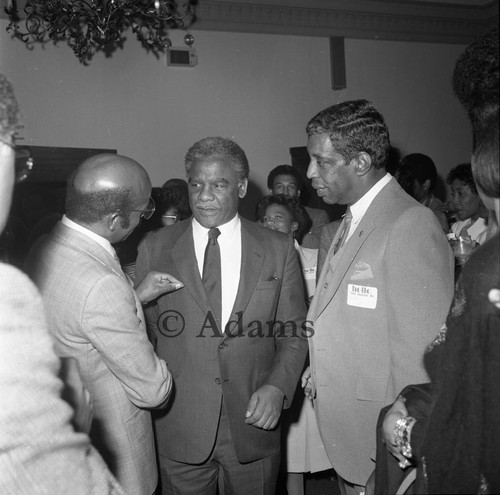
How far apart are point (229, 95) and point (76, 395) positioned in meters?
5.12

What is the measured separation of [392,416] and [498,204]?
0.59 meters

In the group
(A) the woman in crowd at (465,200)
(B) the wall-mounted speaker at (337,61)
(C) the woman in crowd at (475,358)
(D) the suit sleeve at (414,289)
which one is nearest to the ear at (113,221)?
(D) the suit sleeve at (414,289)

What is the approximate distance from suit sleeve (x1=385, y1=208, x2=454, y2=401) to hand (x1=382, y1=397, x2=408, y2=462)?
1.26 feet

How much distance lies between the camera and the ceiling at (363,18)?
5746mm

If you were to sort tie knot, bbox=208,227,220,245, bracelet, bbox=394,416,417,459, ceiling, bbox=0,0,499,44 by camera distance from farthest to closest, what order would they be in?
1. ceiling, bbox=0,0,499,44
2. tie knot, bbox=208,227,220,245
3. bracelet, bbox=394,416,417,459

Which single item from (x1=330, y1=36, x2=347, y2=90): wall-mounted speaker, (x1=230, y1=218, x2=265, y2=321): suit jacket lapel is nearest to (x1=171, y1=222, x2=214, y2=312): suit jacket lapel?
(x1=230, y1=218, x2=265, y2=321): suit jacket lapel

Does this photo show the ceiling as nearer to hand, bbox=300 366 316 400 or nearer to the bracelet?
hand, bbox=300 366 316 400

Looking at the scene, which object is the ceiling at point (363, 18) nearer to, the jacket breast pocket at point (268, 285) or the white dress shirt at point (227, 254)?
the white dress shirt at point (227, 254)

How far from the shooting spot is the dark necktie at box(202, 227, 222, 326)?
2.17 m

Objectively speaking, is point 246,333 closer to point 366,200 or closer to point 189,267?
point 189,267

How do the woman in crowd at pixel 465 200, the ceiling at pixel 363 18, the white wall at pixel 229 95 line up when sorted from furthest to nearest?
the ceiling at pixel 363 18, the white wall at pixel 229 95, the woman in crowd at pixel 465 200

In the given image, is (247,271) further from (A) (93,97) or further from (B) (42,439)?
(A) (93,97)

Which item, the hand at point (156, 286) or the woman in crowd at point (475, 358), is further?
the hand at point (156, 286)

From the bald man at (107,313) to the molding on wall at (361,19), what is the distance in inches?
175
